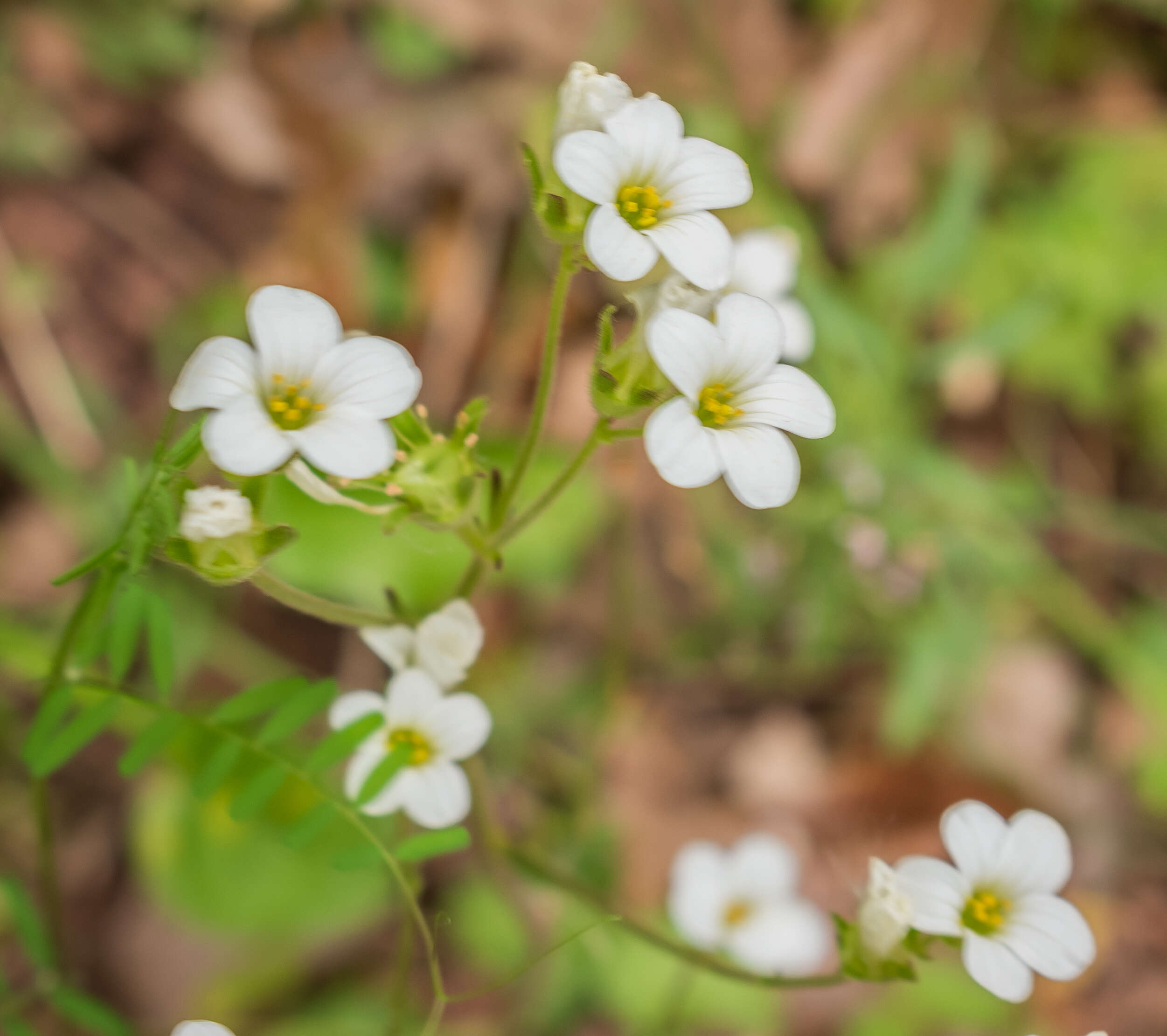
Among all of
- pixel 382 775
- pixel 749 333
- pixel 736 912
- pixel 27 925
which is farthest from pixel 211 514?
pixel 736 912

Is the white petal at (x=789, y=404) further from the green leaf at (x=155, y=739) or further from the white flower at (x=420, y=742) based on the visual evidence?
the green leaf at (x=155, y=739)

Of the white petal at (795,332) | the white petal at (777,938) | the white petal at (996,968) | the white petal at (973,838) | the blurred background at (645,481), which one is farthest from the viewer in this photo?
the blurred background at (645,481)

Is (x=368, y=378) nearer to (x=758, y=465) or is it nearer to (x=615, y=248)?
(x=615, y=248)

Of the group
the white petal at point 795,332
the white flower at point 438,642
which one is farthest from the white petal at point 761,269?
the white flower at point 438,642

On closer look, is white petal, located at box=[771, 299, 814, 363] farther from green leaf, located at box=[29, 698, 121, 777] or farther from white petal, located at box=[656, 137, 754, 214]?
green leaf, located at box=[29, 698, 121, 777]

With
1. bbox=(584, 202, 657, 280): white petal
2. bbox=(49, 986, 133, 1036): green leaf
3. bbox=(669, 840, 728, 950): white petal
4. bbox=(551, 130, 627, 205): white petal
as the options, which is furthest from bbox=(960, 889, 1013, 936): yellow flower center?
bbox=(49, 986, 133, 1036): green leaf

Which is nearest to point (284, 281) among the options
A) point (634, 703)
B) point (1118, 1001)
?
point (634, 703)

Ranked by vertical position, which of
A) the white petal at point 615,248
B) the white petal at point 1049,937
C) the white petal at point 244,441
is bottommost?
the white petal at point 1049,937

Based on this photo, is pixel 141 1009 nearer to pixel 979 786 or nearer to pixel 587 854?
pixel 587 854
